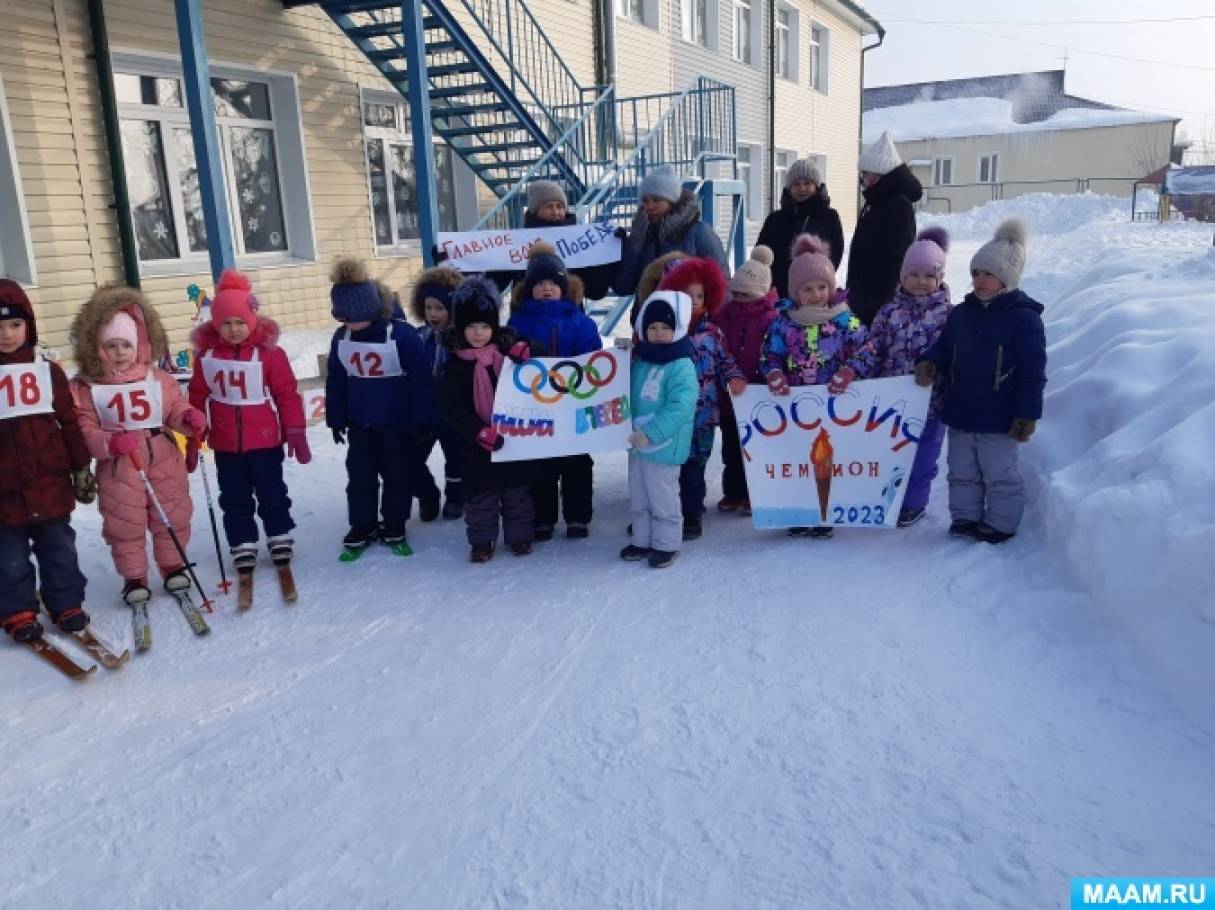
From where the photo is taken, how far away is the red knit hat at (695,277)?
4.40m

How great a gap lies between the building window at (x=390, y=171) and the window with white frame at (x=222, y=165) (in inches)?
42.1

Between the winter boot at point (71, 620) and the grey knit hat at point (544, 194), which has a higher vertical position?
the grey knit hat at point (544, 194)

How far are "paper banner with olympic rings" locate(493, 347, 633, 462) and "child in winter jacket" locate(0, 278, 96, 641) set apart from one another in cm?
183

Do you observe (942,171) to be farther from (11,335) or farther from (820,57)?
(11,335)

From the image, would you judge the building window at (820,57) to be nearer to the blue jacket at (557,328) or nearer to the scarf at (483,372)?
the blue jacket at (557,328)

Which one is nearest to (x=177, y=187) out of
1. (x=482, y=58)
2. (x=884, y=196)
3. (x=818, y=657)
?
(x=482, y=58)

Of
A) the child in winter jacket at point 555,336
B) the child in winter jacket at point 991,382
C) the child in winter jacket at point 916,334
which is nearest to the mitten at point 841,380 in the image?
the child in winter jacket at point 916,334

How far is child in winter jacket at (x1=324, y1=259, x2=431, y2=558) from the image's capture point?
4449 mm

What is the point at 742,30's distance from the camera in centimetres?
1964

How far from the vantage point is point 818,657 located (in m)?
3.28

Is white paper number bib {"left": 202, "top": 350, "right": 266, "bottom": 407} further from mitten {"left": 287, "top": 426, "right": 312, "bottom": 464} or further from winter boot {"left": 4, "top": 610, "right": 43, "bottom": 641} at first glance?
winter boot {"left": 4, "top": 610, "right": 43, "bottom": 641}

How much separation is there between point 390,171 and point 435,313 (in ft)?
22.5

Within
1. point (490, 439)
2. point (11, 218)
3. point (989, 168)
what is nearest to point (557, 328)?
point (490, 439)

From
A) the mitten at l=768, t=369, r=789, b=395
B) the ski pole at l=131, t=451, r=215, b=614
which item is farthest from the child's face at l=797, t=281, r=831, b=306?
the ski pole at l=131, t=451, r=215, b=614
